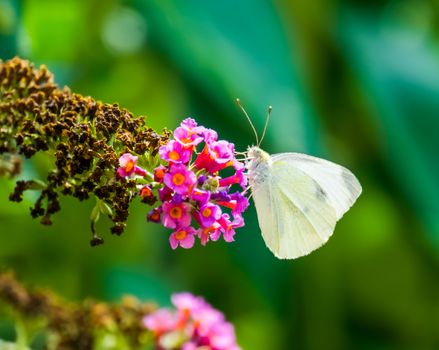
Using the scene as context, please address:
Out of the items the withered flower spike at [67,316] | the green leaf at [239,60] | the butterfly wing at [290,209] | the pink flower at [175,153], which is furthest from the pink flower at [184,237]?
the green leaf at [239,60]

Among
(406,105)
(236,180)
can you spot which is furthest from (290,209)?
(406,105)

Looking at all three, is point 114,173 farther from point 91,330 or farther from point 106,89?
point 106,89

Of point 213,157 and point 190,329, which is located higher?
point 213,157

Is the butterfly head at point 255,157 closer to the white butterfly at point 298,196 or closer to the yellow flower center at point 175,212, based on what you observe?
the white butterfly at point 298,196

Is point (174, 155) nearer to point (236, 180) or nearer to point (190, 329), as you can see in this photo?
point (236, 180)

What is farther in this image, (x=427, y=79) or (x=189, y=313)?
(x=427, y=79)

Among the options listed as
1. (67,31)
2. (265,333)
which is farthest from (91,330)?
(265,333)

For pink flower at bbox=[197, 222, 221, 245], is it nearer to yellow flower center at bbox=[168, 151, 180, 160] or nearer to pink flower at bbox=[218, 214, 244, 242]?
pink flower at bbox=[218, 214, 244, 242]
